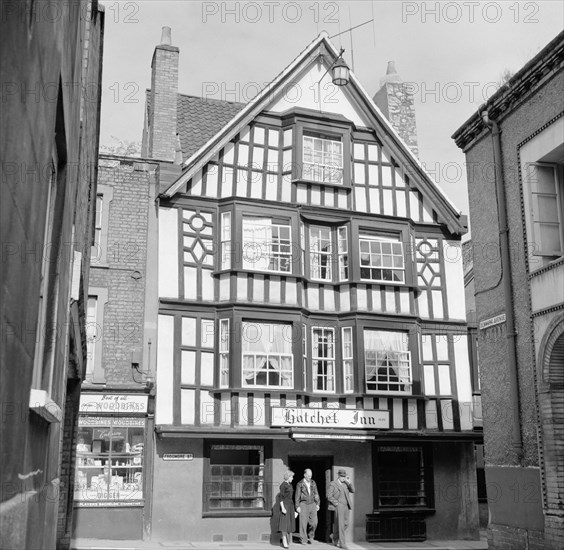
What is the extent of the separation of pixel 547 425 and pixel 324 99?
12617mm

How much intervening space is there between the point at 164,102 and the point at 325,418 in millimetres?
9643

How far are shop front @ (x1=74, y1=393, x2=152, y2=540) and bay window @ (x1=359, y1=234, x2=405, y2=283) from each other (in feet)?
22.7

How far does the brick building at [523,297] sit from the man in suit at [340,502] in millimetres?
5051

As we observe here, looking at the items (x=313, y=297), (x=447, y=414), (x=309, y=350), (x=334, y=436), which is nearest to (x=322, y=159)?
(x=313, y=297)

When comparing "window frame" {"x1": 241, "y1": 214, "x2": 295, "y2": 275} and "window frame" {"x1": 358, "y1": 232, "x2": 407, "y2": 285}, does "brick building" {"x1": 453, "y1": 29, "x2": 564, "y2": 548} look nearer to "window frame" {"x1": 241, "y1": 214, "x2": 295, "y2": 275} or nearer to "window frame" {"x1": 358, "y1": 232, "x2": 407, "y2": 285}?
"window frame" {"x1": 358, "y1": 232, "x2": 407, "y2": 285}

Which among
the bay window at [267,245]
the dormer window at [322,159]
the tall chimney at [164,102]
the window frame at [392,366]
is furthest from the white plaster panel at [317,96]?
the window frame at [392,366]

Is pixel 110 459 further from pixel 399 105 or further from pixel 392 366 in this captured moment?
pixel 399 105

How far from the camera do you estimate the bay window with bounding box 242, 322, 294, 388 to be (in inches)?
745

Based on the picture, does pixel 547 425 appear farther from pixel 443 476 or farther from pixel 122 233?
pixel 122 233

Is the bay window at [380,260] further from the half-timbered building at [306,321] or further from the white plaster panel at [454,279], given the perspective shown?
the white plaster panel at [454,279]

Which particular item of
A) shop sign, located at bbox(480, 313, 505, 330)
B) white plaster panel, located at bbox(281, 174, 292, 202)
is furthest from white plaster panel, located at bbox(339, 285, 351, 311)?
shop sign, located at bbox(480, 313, 505, 330)

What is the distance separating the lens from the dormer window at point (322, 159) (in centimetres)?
2089

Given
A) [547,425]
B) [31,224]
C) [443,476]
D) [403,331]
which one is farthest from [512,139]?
[31,224]

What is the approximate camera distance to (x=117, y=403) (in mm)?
18203
